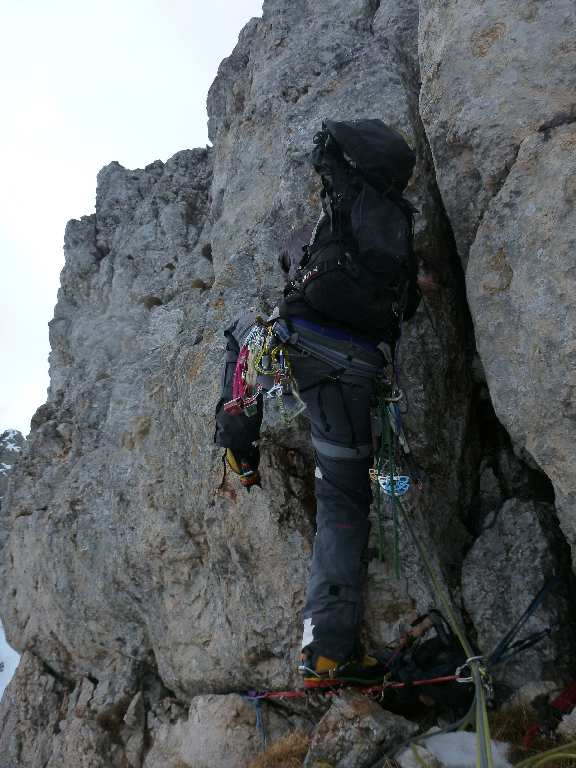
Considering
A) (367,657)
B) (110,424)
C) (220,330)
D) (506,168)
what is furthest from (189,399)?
(506,168)

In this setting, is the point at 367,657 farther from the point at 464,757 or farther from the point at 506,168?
the point at 506,168

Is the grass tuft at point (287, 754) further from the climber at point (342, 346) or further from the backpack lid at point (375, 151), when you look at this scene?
the backpack lid at point (375, 151)

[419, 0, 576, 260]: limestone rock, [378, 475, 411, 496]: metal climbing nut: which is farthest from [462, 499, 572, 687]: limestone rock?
[419, 0, 576, 260]: limestone rock

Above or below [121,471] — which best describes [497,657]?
below

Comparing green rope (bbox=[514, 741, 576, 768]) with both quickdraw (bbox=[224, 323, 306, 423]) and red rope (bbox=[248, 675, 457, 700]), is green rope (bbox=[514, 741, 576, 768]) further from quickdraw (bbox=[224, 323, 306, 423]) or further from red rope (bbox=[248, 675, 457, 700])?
quickdraw (bbox=[224, 323, 306, 423])

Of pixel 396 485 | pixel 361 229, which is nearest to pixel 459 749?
pixel 396 485

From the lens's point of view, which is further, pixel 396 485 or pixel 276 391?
pixel 276 391

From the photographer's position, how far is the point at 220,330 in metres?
6.76

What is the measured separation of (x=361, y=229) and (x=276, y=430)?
2.08m

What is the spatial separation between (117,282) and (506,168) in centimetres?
803

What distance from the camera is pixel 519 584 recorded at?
4.99m

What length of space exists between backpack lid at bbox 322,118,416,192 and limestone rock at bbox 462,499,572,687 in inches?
121

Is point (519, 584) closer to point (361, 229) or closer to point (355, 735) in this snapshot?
point (355, 735)

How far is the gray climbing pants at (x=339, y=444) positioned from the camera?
16.2 ft
